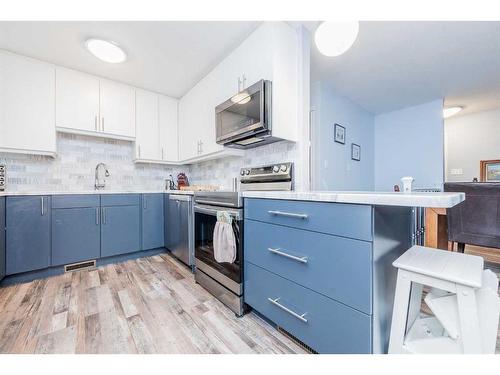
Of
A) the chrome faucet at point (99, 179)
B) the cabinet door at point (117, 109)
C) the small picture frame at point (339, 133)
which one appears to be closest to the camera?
the cabinet door at point (117, 109)

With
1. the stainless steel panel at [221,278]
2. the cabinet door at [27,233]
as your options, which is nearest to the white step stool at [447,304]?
the stainless steel panel at [221,278]

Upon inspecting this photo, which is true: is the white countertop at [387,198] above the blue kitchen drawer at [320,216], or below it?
above

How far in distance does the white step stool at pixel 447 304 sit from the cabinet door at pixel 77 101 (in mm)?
3090

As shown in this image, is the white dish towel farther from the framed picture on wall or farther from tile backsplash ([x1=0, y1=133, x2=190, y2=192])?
the framed picture on wall

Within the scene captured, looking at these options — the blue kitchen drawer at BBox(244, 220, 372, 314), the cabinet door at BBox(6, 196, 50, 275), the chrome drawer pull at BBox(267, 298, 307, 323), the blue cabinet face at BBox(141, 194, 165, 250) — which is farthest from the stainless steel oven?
the cabinet door at BBox(6, 196, 50, 275)

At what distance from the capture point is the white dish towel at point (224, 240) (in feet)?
4.64

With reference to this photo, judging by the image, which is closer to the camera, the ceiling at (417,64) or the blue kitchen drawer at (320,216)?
the blue kitchen drawer at (320,216)

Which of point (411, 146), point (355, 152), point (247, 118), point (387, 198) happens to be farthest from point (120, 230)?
point (411, 146)

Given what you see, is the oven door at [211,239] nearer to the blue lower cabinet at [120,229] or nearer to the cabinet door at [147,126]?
the blue lower cabinet at [120,229]

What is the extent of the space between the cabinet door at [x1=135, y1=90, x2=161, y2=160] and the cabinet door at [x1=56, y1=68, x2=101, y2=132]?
443 millimetres

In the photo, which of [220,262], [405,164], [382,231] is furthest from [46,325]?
[405,164]

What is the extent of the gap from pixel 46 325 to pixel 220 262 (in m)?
1.12
